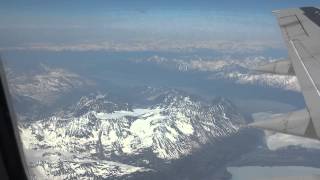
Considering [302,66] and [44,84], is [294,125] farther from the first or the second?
[44,84]

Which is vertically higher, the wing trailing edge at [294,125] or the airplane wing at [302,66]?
the airplane wing at [302,66]

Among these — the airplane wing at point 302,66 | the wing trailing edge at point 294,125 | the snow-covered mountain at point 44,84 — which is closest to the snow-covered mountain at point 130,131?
the snow-covered mountain at point 44,84

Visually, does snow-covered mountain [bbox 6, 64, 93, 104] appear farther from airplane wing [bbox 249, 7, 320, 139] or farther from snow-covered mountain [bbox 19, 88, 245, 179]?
airplane wing [bbox 249, 7, 320, 139]

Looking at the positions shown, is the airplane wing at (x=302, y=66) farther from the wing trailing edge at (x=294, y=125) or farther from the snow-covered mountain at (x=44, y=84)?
the snow-covered mountain at (x=44, y=84)

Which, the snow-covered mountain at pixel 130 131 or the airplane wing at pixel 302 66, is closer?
the airplane wing at pixel 302 66

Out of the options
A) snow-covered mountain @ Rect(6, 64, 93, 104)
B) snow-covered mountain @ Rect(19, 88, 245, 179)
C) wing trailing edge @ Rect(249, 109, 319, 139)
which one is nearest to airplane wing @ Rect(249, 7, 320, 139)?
wing trailing edge @ Rect(249, 109, 319, 139)

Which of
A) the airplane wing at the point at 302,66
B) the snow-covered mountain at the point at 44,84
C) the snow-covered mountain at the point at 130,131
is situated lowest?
the snow-covered mountain at the point at 130,131

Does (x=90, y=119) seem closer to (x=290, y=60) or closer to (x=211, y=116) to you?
(x=211, y=116)

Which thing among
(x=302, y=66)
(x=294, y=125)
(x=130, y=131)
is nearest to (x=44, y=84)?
(x=130, y=131)
